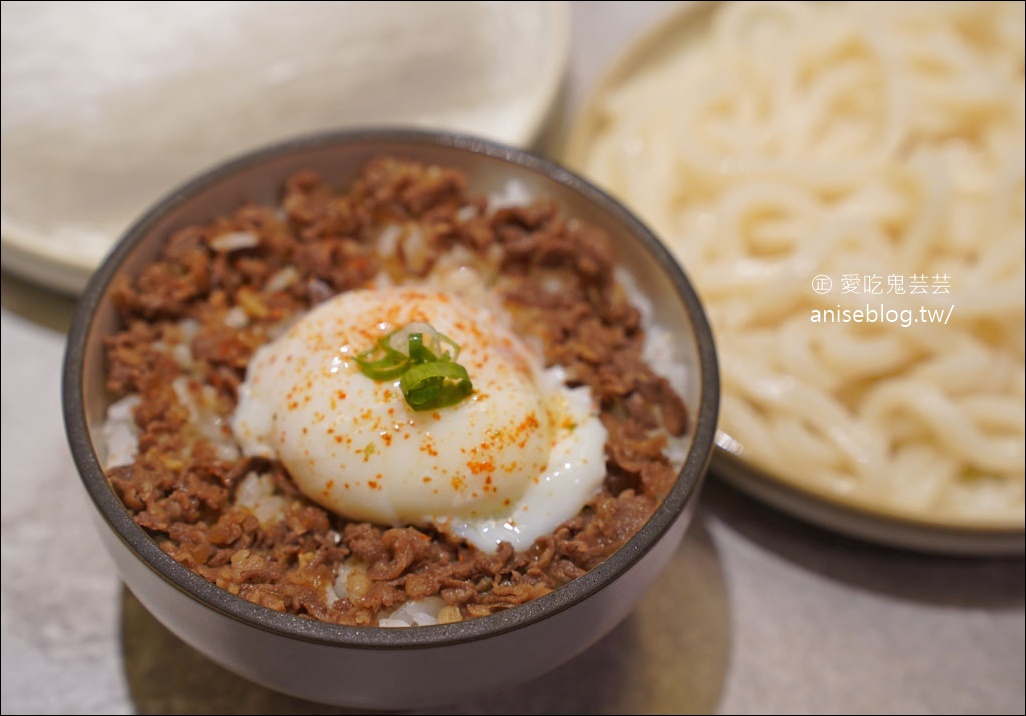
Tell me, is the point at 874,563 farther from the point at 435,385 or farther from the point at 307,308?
the point at 307,308

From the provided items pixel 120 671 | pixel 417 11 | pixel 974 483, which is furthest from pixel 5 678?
pixel 974 483

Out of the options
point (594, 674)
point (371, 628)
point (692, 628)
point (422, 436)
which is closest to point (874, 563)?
point (692, 628)

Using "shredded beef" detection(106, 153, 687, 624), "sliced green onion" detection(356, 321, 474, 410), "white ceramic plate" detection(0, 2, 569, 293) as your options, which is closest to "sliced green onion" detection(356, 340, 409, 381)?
"sliced green onion" detection(356, 321, 474, 410)

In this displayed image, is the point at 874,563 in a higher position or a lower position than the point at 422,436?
lower

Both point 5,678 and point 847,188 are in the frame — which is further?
point 847,188

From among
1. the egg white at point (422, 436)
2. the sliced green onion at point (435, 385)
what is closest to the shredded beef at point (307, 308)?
the egg white at point (422, 436)

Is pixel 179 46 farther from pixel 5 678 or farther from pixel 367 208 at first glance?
pixel 5 678
